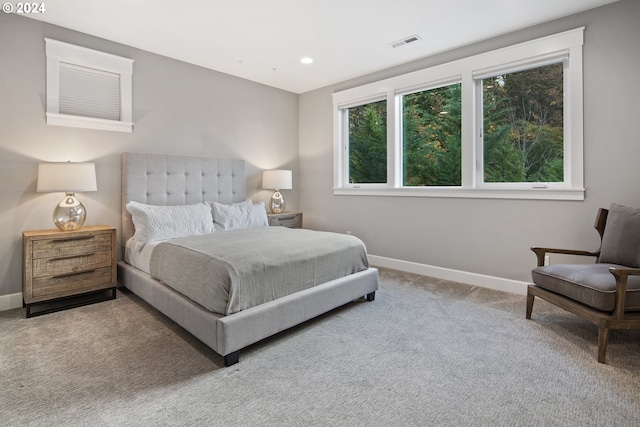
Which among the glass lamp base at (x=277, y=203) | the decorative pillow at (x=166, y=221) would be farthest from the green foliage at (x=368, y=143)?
the decorative pillow at (x=166, y=221)

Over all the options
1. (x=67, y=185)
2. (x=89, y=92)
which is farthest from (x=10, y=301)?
(x=89, y=92)

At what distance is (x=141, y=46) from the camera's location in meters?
3.74

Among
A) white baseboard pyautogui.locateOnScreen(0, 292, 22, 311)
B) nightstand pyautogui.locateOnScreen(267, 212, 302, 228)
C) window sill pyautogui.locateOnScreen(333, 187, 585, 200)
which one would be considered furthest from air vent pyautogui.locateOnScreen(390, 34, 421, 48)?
white baseboard pyautogui.locateOnScreen(0, 292, 22, 311)

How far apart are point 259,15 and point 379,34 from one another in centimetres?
123

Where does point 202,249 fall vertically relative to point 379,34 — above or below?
below

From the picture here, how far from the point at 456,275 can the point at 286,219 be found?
8.14 feet

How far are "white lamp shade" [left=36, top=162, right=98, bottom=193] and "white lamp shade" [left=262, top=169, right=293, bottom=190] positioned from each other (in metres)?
2.28

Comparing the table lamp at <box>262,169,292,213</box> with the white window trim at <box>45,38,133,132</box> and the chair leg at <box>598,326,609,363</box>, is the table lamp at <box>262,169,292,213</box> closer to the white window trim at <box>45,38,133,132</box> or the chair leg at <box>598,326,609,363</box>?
the white window trim at <box>45,38,133,132</box>

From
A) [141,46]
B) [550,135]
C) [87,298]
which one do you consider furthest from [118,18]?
[550,135]

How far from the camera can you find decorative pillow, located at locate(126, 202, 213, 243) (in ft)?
10.8

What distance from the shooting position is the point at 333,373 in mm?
2002

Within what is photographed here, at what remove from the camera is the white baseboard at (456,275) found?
3.47 m

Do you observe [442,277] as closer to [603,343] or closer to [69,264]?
[603,343]

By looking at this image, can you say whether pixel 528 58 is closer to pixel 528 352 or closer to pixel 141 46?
pixel 528 352
